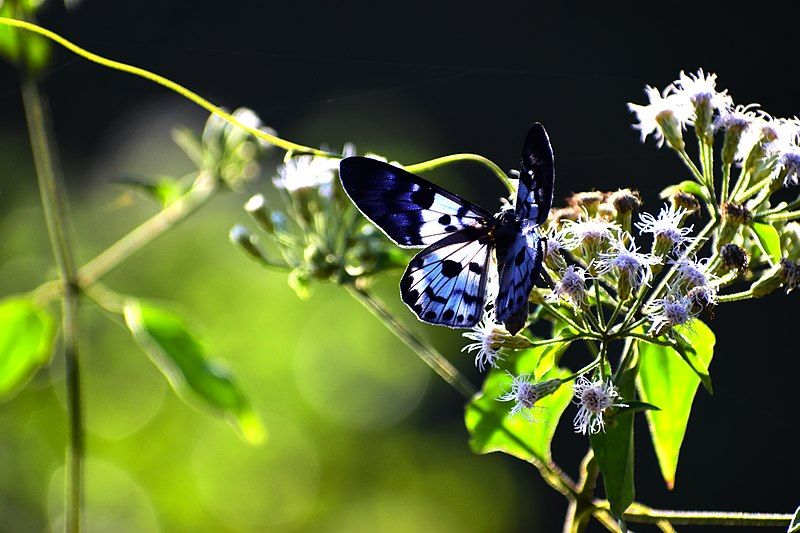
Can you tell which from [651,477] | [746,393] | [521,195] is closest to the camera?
[521,195]

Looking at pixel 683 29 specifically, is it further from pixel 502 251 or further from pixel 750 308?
pixel 502 251

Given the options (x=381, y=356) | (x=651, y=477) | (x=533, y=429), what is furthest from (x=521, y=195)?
(x=651, y=477)

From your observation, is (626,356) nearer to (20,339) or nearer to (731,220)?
(731,220)

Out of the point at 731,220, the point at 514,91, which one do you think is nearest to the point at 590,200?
the point at 731,220

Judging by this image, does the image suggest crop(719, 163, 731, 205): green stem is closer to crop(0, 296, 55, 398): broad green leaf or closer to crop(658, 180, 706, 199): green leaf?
crop(658, 180, 706, 199): green leaf

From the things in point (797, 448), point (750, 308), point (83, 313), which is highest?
point (83, 313)

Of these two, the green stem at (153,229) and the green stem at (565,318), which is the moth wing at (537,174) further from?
the green stem at (153,229)
